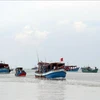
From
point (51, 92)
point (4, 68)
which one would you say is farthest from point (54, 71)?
point (4, 68)

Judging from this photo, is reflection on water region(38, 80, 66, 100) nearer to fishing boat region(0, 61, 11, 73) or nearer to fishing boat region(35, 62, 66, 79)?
fishing boat region(35, 62, 66, 79)

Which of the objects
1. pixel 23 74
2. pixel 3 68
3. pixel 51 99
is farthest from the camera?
pixel 3 68

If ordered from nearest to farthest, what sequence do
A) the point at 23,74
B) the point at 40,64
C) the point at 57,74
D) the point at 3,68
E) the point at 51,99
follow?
the point at 51,99 → the point at 57,74 → the point at 40,64 → the point at 23,74 → the point at 3,68

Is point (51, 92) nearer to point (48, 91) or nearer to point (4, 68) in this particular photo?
point (48, 91)

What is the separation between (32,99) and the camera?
30.6 meters

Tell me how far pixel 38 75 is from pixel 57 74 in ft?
30.9

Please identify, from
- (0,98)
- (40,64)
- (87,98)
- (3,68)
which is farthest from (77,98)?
(3,68)

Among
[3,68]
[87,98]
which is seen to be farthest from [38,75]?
[3,68]

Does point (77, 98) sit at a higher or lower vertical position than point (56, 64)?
lower

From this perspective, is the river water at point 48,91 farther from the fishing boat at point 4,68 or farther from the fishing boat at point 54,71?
the fishing boat at point 4,68

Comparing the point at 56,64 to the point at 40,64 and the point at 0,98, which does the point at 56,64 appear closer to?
the point at 40,64

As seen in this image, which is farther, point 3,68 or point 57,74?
point 3,68

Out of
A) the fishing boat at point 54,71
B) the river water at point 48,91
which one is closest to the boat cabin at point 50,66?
the fishing boat at point 54,71

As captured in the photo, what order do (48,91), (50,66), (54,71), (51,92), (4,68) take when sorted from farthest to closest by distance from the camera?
(4,68)
(50,66)
(54,71)
(48,91)
(51,92)
